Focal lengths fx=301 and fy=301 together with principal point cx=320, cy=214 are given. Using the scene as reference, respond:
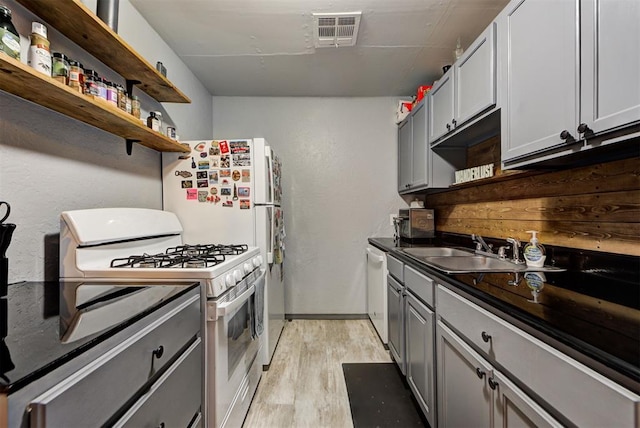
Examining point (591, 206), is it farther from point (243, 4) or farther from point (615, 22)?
point (243, 4)

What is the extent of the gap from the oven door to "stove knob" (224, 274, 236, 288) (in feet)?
0.15

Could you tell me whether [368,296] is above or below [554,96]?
below

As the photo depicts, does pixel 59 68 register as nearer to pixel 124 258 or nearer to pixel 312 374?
pixel 124 258

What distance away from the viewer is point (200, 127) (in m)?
3.00

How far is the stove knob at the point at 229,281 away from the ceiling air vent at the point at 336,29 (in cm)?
174

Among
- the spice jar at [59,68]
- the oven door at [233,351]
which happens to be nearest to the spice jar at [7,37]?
the spice jar at [59,68]

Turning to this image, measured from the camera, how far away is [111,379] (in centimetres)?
73

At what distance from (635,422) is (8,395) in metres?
1.11

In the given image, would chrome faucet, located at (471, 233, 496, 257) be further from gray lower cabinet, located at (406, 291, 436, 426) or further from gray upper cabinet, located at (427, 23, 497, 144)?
gray upper cabinet, located at (427, 23, 497, 144)

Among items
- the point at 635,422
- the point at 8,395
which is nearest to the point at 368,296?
the point at 635,422

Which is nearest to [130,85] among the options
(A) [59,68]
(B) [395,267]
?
(A) [59,68]

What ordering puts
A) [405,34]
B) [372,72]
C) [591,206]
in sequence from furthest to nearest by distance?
[372,72], [405,34], [591,206]

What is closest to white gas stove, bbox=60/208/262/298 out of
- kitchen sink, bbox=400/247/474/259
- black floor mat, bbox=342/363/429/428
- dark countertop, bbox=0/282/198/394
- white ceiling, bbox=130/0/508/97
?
dark countertop, bbox=0/282/198/394

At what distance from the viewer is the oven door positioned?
4.41 feet
